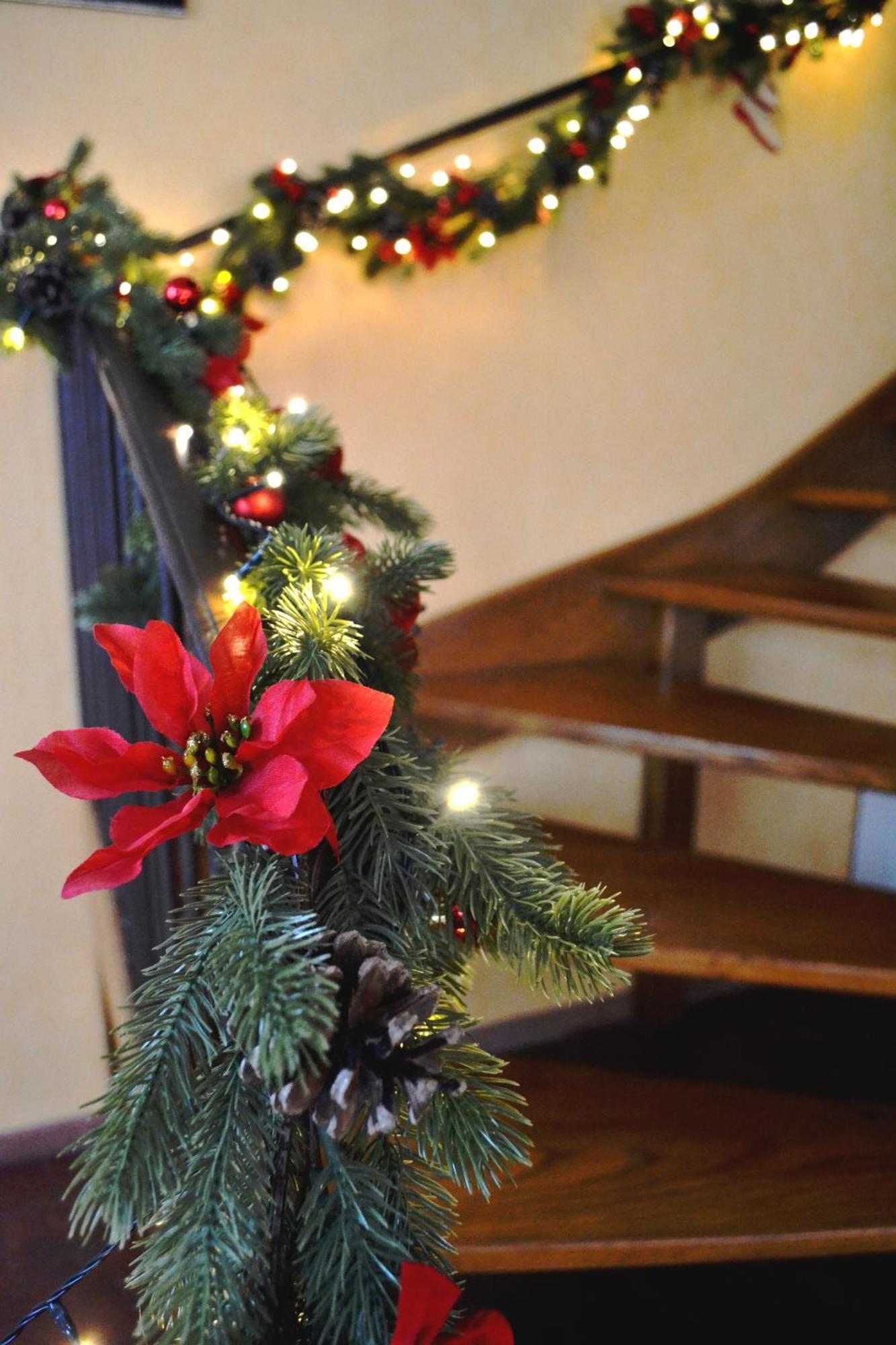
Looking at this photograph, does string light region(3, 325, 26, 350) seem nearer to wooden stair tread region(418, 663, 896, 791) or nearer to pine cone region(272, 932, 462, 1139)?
wooden stair tread region(418, 663, 896, 791)

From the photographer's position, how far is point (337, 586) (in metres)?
0.61

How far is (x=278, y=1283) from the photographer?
1.40ft

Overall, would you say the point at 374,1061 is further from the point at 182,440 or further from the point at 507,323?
the point at 507,323

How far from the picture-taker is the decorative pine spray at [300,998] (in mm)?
352

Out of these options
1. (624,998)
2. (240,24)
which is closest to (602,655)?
(624,998)

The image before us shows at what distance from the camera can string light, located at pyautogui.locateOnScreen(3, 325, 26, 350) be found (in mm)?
1160

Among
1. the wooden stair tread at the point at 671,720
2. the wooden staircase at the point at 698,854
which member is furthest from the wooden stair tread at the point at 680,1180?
the wooden stair tread at the point at 671,720

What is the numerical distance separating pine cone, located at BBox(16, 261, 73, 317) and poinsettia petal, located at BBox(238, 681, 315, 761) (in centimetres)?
89

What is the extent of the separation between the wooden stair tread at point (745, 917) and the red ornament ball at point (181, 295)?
2.48 ft

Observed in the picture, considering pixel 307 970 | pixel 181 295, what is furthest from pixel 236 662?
pixel 181 295

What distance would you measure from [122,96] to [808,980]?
1518 mm

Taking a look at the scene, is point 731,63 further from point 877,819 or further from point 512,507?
point 877,819

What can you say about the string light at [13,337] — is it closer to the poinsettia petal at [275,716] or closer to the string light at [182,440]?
the string light at [182,440]

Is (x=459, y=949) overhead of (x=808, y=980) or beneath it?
overhead
